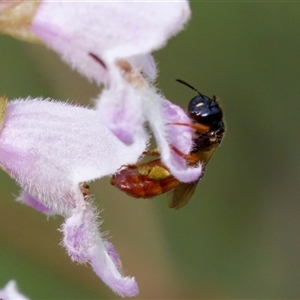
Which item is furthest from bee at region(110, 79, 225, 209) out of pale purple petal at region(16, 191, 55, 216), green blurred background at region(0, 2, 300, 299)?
green blurred background at region(0, 2, 300, 299)

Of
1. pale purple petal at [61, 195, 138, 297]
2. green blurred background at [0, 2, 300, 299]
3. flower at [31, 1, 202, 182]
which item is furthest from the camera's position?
green blurred background at [0, 2, 300, 299]

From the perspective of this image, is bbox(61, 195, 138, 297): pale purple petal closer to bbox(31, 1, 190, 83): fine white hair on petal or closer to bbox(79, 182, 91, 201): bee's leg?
bbox(79, 182, 91, 201): bee's leg

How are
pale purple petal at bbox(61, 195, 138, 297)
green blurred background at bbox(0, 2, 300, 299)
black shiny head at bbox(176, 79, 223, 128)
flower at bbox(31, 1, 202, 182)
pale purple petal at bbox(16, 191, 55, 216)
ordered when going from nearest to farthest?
flower at bbox(31, 1, 202, 182)
pale purple petal at bbox(61, 195, 138, 297)
pale purple petal at bbox(16, 191, 55, 216)
black shiny head at bbox(176, 79, 223, 128)
green blurred background at bbox(0, 2, 300, 299)

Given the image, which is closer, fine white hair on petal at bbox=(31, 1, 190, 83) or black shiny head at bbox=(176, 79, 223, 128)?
fine white hair on petal at bbox=(31, 1, 190, 83)

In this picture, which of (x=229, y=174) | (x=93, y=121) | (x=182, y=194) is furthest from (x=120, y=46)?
(x=229, y=174)

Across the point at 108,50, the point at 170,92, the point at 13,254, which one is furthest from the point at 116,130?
the point at 170,92

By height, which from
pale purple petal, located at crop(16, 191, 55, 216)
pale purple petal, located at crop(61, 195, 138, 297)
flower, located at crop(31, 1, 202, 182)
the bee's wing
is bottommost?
the bee's wing

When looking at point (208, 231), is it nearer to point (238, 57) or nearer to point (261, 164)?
point (261, 164)
